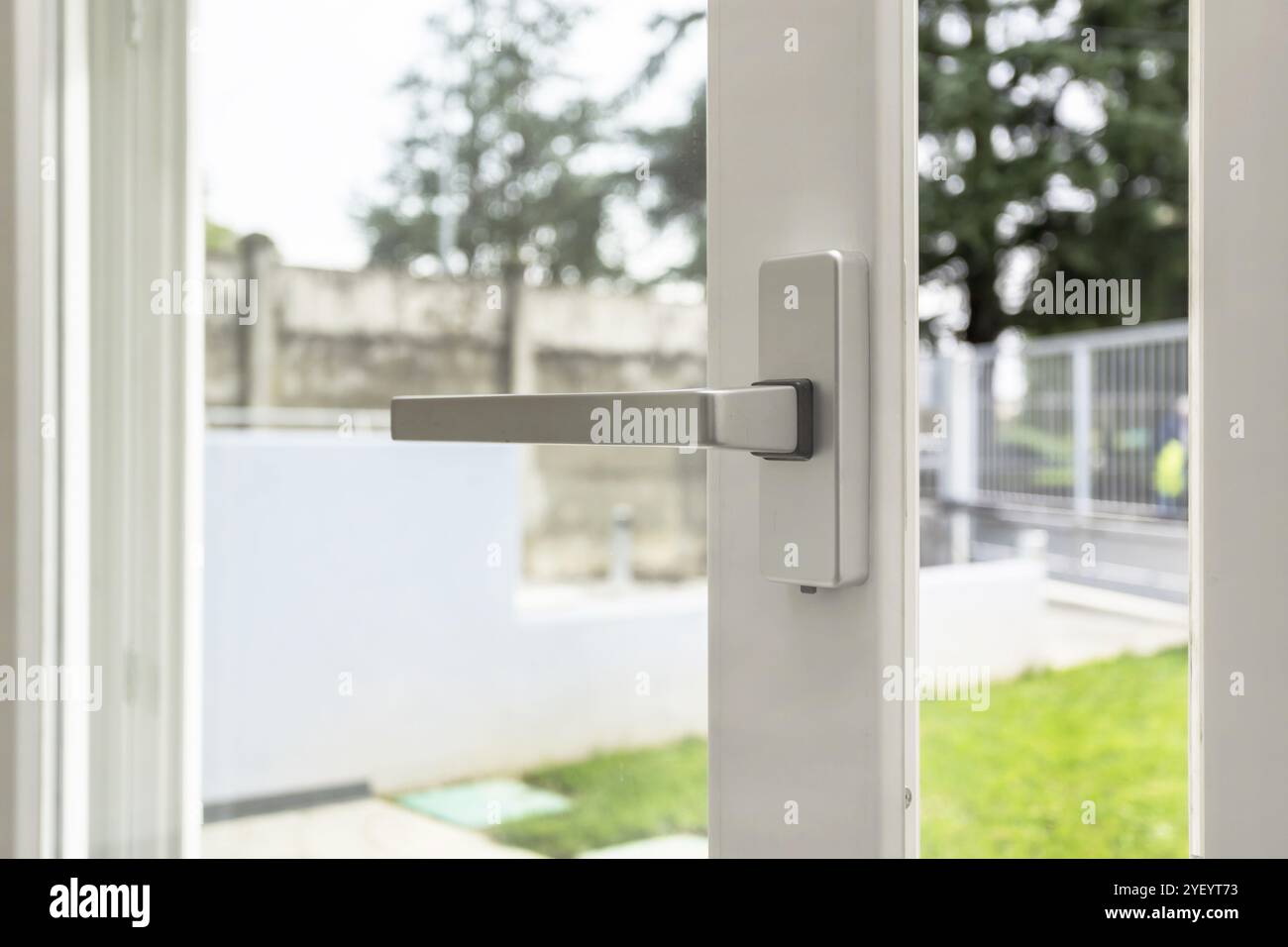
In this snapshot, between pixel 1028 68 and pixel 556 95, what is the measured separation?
33 centimetres

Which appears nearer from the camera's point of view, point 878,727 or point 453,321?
point 878,727

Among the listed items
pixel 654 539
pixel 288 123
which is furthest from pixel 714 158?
pixel 288 123

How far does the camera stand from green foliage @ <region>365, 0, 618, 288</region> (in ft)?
2.38

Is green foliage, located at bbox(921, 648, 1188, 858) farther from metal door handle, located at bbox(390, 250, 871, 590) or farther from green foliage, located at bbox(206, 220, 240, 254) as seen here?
green foliage, located at bbox(206, 220, 240, 254)

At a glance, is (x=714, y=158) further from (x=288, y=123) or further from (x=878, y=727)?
(x=288, y=123)

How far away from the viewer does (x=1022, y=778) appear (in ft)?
2.38

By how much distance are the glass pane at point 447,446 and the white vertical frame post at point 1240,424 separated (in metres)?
0.28

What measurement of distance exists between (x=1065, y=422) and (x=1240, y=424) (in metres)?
0.26

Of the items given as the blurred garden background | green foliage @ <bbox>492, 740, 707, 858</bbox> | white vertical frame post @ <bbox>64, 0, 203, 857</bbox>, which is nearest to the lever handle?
the blurred garden background

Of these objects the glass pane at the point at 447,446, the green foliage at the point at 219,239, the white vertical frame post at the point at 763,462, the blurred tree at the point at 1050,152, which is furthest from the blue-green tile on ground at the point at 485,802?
the green foliage at the point at 219,239

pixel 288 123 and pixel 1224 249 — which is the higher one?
pixel 288 123

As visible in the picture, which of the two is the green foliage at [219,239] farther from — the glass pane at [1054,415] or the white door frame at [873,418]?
the glass pane at [1054,415]

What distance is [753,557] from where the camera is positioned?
0.49 m

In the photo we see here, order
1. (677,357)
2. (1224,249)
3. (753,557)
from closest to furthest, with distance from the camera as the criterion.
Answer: (1224,249)
(753,557)
(677,357)
